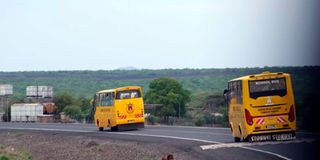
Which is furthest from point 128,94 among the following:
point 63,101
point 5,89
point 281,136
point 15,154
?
point 5,89

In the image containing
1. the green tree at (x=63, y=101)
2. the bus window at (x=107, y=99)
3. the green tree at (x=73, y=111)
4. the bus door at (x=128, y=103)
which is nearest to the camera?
the bus door at (x=128, y=103)

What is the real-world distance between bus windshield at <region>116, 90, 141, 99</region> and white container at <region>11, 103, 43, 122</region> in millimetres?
40004

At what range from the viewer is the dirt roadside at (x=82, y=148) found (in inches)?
1131

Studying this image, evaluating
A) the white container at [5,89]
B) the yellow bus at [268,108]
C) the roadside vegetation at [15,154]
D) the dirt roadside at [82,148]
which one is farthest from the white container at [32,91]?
the yellow bus at [268,108]

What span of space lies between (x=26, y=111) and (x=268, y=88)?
60.5 meters

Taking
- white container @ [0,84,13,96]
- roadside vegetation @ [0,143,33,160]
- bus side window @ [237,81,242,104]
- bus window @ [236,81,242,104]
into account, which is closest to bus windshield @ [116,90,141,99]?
roadside vegetation @ [0,143,33,160]

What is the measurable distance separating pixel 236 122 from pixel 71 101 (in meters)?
61.3

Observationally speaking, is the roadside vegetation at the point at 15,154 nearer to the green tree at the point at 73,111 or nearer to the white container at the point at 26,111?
the green tree at the point at 73,111

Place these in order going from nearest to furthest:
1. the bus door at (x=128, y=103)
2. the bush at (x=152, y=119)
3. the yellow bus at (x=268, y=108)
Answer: the yellow bus at (x=268, y=108) < the bus door at (x=128, y=103) < the bush at (x=152, y=119)

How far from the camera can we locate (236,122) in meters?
30.7

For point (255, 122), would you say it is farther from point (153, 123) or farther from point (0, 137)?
point (153, 123)

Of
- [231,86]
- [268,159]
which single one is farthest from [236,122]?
[268,159]

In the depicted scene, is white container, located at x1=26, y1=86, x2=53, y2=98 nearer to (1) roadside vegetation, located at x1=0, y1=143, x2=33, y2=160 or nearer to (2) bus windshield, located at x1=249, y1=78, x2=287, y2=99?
(1) roadside vegetation, located at x1=0, y1=143, x2=33, y2=160

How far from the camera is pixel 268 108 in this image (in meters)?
28.7
